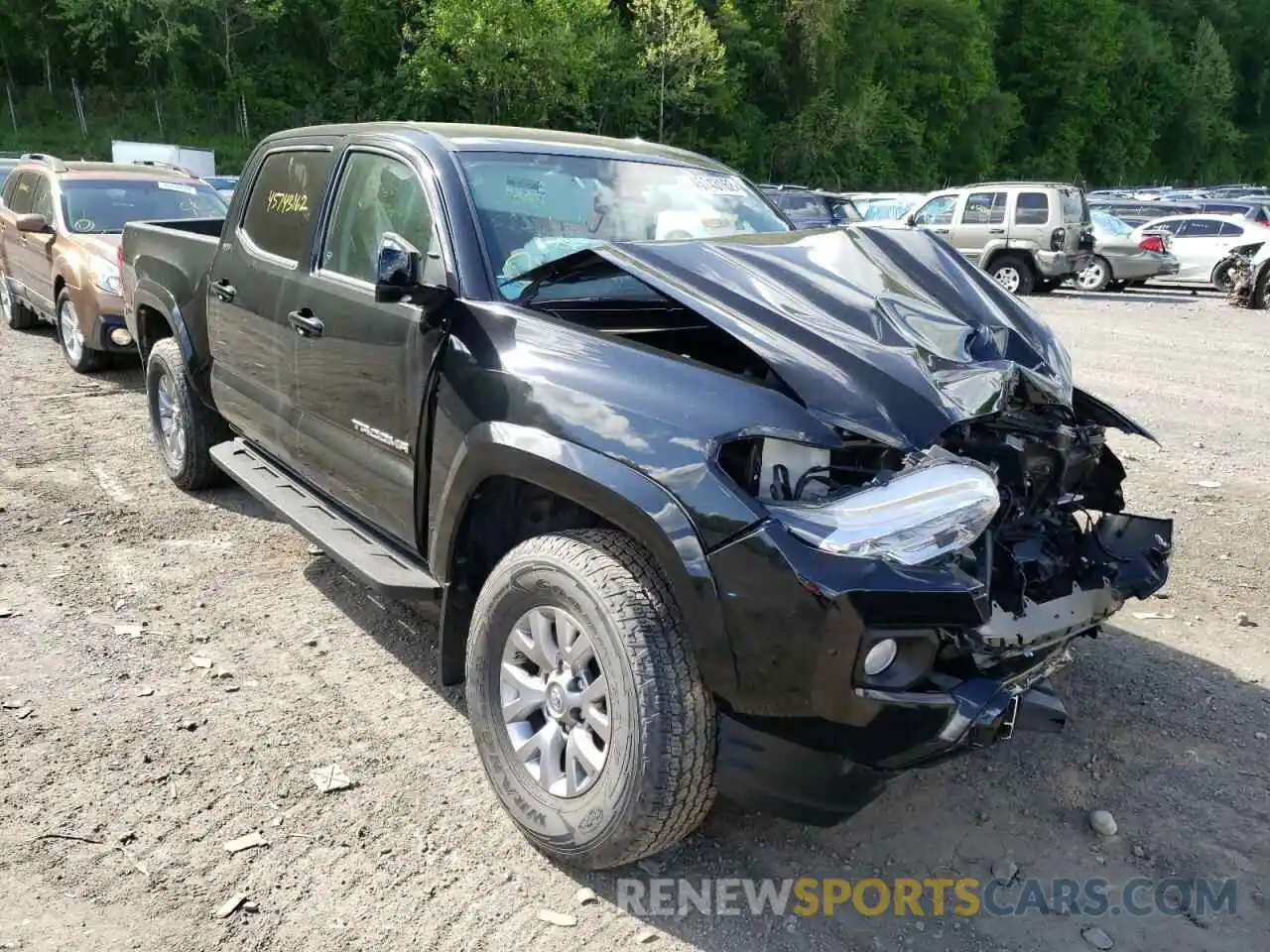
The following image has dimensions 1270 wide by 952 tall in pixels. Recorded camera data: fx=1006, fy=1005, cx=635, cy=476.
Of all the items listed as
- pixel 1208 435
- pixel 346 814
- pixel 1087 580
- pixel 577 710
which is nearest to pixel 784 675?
pixel 577 710

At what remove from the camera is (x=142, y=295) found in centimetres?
575

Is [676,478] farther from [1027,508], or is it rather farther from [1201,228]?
[1201,228]

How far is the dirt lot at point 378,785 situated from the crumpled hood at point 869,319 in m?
1.23

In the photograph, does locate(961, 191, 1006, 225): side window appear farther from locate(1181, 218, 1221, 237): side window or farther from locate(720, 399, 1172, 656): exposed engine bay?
locate(720, 399, 1172, 656): exposed engine bay

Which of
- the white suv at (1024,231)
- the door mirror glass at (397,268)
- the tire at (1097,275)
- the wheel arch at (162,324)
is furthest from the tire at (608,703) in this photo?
the tire at (1097,275)

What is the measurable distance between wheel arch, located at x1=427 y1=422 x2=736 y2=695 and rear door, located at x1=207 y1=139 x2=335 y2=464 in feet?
4.58

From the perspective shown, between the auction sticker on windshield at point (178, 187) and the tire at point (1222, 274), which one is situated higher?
the auction sticker on windshield at point (178, 187)

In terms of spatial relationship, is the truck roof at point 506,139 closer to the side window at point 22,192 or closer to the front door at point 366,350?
the front door at point 366,350

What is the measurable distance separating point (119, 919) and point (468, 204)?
7.58 ft

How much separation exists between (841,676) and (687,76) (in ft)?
153

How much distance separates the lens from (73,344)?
8.56 m

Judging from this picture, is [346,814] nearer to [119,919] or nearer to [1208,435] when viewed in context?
[119,919]

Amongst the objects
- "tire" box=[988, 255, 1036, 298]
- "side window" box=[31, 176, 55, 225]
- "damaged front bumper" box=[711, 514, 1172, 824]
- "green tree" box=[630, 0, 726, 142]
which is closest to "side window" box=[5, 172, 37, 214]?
"side window" box=[31, 176, 55, 225]

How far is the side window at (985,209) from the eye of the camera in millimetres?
17656
